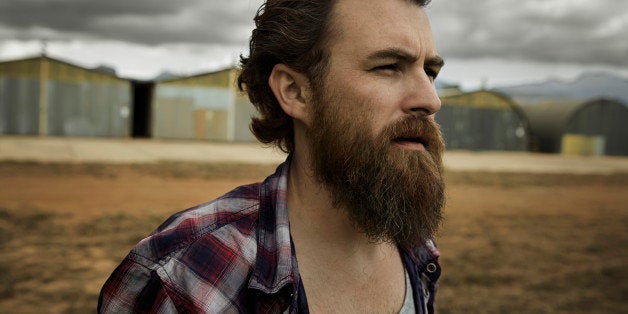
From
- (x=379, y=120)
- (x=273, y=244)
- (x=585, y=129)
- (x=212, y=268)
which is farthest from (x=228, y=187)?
(x=585, y=129)

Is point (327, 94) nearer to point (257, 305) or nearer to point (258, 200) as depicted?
point (258, 200)

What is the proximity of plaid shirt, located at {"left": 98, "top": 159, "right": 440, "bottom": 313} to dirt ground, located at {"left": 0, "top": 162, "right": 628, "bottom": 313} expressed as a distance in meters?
4.20

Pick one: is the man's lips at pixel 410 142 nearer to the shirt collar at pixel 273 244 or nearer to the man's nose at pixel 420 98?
the man's nose at pixel 420 98

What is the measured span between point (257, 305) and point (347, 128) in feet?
2.52

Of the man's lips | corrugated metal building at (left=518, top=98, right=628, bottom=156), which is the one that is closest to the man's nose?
the man's lips

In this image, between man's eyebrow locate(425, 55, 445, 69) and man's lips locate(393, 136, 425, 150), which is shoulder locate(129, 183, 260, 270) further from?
man's eyebrow locate(425, 55, 445, 69)

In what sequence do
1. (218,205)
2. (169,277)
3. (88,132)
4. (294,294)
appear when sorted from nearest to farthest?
(169,277) → (294,294) → (218,205) → (88,132)

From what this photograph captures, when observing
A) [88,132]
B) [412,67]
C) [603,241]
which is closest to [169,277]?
[412,67]

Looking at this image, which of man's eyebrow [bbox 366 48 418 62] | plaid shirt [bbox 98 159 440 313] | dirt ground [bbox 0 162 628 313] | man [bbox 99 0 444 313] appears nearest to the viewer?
plaid shirt [bbox 98 159 440 313]

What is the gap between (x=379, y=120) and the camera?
208cm

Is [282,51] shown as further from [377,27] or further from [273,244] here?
[273,244]

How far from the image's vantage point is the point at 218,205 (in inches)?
76.5

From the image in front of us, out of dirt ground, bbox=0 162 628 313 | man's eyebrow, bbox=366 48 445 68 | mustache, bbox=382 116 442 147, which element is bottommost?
dirt ground, bbox=0 162 628 313

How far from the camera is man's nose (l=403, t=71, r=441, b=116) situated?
6.79 feet
